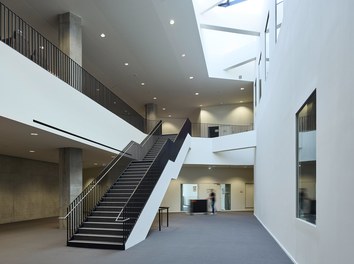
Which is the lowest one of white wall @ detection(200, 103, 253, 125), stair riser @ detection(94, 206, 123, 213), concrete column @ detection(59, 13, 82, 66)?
stair riser @ detection(94, 206, 123, 213)

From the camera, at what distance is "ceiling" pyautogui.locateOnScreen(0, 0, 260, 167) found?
11.8 meters

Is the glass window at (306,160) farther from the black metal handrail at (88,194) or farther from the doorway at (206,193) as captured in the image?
the doorway at (206,193)

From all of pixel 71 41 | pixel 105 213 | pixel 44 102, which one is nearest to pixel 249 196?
pixel 105 213

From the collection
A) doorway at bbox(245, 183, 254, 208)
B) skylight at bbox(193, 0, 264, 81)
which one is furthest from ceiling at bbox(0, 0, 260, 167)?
doorway at bbox(245, 183, 254, 208)

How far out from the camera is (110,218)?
11.0 metres

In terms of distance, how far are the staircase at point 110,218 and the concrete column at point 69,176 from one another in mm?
1439

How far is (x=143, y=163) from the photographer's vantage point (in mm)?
15383

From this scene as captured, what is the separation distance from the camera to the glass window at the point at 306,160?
247 inches

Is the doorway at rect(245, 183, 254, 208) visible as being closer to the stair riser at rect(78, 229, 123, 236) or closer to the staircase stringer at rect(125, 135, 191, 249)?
the staircase stringer at rect(125, 135, 191, 249)

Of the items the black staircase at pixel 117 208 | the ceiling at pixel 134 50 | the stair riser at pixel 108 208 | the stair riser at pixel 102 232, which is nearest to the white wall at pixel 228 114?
the ceiling at pixel 134 50

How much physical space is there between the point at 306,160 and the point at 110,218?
6.67m

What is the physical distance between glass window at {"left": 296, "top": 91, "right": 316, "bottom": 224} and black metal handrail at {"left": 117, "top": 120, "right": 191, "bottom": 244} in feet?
15.9

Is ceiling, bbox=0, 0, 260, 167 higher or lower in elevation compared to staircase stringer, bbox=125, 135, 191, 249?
higher

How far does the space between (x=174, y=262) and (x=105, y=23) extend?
9220mm
